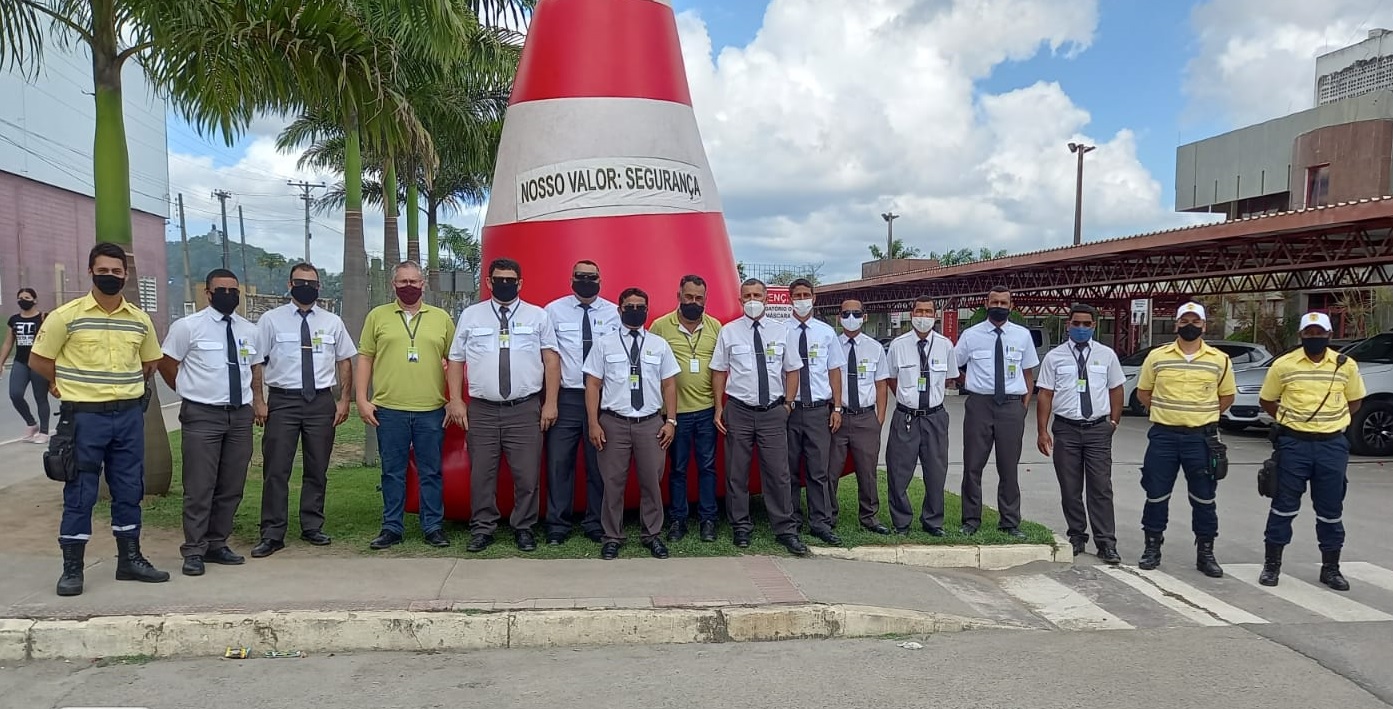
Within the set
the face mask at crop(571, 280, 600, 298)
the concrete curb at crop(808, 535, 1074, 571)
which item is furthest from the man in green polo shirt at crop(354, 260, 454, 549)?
the concrete curb at crop(808, 535, 1074, 571)

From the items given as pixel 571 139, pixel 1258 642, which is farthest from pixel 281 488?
pixel 1258 642

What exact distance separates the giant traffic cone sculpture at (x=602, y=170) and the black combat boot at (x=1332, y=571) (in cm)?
422

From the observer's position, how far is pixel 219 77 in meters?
6.93

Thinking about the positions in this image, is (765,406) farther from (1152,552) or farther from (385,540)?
(1152,552)

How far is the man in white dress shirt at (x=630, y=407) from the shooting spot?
18.4 feet

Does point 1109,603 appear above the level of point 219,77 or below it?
below

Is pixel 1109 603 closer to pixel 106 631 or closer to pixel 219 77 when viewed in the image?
pixel 106 631

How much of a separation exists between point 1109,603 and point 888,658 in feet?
6.33

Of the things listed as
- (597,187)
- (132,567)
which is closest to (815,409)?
(597,187)

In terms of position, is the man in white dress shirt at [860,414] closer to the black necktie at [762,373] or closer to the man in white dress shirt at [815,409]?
the man in white dress shirt at [815,409]

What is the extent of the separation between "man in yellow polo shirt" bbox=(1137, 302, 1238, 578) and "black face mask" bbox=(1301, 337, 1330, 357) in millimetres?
465

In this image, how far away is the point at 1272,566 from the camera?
5973 millimetres

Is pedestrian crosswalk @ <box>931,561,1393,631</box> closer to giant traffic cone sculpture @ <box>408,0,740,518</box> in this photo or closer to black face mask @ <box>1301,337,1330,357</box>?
black face mask @ <box>1301,337,1330,357</box>

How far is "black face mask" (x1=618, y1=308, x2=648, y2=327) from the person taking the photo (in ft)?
18.5
